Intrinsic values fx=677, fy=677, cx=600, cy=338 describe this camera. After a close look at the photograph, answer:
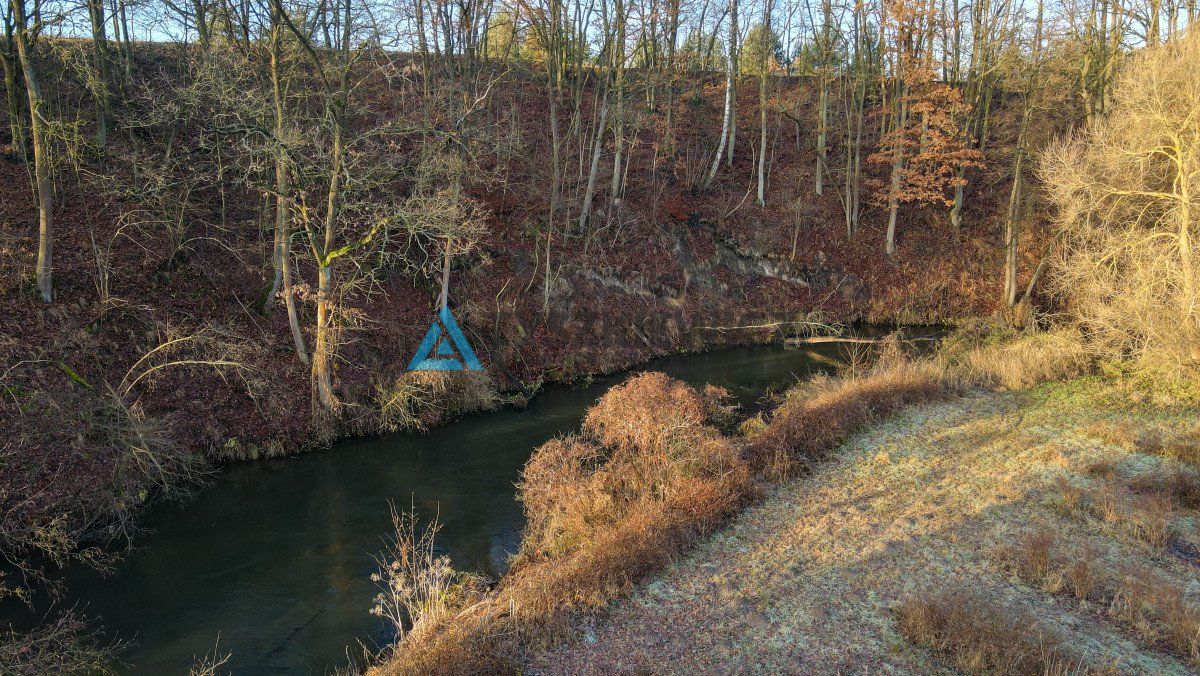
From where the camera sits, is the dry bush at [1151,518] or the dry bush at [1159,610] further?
the dry bush at [1151,518]

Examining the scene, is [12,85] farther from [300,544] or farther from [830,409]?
[830,409]

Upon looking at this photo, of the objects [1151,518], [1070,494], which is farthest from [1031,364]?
[1151,518]

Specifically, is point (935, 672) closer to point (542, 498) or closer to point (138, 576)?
point (542, 498)

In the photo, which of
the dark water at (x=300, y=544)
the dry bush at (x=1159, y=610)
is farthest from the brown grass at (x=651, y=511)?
the dark water at (x=300, y=544)

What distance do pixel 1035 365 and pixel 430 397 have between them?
1644 cm

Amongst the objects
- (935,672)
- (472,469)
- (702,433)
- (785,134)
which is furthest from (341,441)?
(785,134)

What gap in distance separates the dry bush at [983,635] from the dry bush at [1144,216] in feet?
38.1

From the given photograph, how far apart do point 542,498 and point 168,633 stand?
5.57 m

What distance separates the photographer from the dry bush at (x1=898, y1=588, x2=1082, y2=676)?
7004mm

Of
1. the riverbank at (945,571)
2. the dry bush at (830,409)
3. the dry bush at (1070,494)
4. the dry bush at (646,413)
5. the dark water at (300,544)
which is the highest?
the dry bush at (646,413)

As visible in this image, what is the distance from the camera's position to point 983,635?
7410 millimetres

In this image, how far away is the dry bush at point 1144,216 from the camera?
1530 cm

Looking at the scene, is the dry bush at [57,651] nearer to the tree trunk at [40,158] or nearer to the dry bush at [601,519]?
the dry bush at [601,519]

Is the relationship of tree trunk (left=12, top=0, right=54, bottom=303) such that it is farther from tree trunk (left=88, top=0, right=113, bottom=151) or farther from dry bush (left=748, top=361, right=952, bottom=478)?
dry bush (left=748, top=361, right=952, bottom=478)
